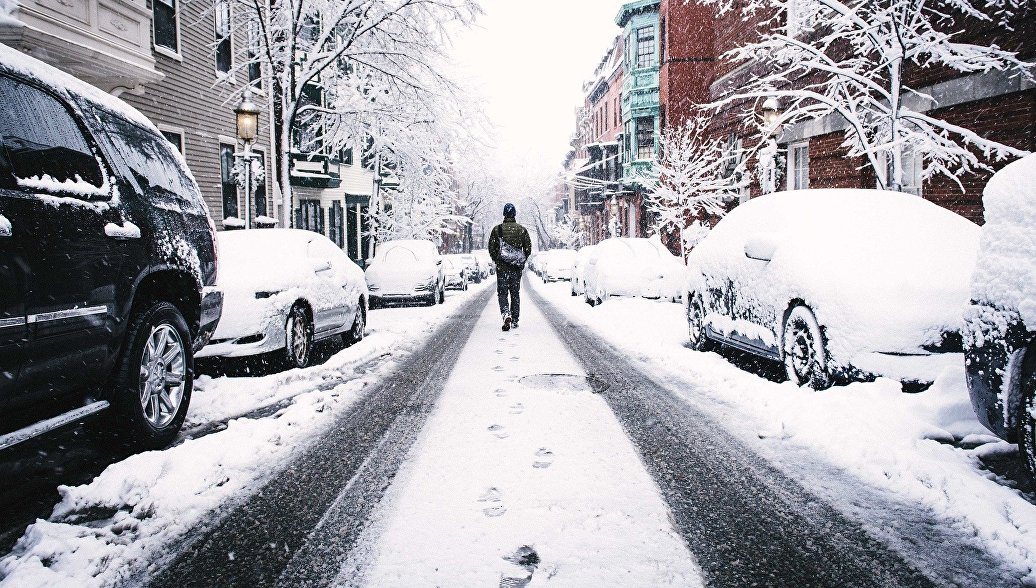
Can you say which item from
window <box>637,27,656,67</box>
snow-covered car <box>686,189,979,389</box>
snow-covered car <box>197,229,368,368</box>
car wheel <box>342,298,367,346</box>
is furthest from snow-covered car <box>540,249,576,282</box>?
snow-covered car <box>686,189,979,389</box>

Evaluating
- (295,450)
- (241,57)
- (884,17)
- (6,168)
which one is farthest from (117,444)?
(241,57)

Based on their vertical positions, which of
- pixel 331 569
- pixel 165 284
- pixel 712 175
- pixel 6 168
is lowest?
pixel 331 569

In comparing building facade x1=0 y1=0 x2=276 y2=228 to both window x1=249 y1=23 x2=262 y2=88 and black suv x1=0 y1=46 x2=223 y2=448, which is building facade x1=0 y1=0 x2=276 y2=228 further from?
black suv x1=0 y1=46 x2=223 y2=448

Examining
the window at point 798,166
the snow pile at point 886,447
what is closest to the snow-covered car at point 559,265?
the window at point 798,166

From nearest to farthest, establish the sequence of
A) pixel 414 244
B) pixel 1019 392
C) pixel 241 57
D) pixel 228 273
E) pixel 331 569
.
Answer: pixel 331 569 → pixel 1019 392 → pixel 228 273 → pixel 414 244 → pixel 241 57

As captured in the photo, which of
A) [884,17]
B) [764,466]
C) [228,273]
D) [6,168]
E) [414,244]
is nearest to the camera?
[6,168]

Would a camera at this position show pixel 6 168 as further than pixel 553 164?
No

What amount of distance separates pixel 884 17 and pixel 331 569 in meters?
9.83

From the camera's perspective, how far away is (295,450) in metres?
4.22

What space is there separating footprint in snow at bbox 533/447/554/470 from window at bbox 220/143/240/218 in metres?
16.5

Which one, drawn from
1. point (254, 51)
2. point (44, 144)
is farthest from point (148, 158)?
point (254, 51)

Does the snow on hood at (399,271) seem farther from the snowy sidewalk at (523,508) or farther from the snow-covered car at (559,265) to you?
the snow-covered car at (559,265)

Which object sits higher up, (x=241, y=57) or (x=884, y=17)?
(x=241, y=57)

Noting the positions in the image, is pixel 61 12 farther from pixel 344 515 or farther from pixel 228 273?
pixel 344 515
